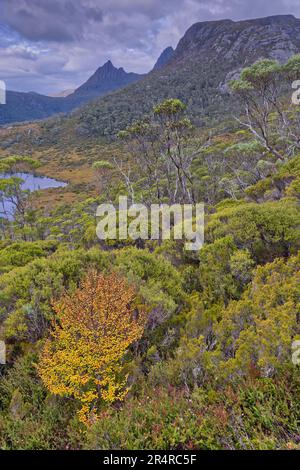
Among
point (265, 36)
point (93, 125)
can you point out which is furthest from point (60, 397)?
point (265, 36)

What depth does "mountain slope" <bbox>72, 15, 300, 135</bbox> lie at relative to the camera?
89188mm

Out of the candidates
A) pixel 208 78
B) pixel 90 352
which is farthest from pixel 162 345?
pixel 208 78

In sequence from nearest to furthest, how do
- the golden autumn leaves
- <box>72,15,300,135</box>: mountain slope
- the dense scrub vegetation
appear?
the dense scrub vegetation
the golden autumn leaves
<box>72,15,300,135</box>: mountain slope

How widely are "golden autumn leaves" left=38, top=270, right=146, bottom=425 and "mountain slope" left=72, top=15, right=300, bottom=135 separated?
7222 cm

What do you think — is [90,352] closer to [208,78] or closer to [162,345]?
[162,345]

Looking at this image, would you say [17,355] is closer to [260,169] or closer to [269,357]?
[269,357]

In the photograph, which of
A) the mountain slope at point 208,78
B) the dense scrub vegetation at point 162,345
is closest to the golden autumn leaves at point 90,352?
the dense scrub vegetation at point 162,345

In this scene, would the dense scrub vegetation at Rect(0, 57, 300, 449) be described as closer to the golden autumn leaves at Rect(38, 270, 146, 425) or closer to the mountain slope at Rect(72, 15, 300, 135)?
the golden autumn leaves at Rect(38, 270, 146, 425)

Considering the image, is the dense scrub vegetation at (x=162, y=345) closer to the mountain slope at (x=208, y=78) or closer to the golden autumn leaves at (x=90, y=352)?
the golden autumn leaves at (x=90, y=352)

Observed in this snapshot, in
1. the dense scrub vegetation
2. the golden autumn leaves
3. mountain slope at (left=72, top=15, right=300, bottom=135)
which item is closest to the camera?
the dense scrub vegetation

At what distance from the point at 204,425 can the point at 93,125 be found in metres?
103

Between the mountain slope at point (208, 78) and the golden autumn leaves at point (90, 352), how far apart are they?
72221 mm

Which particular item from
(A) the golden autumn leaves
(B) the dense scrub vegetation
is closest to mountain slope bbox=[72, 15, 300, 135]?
(B) the dense scrub vegetation

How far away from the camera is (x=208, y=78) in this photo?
335 feet
